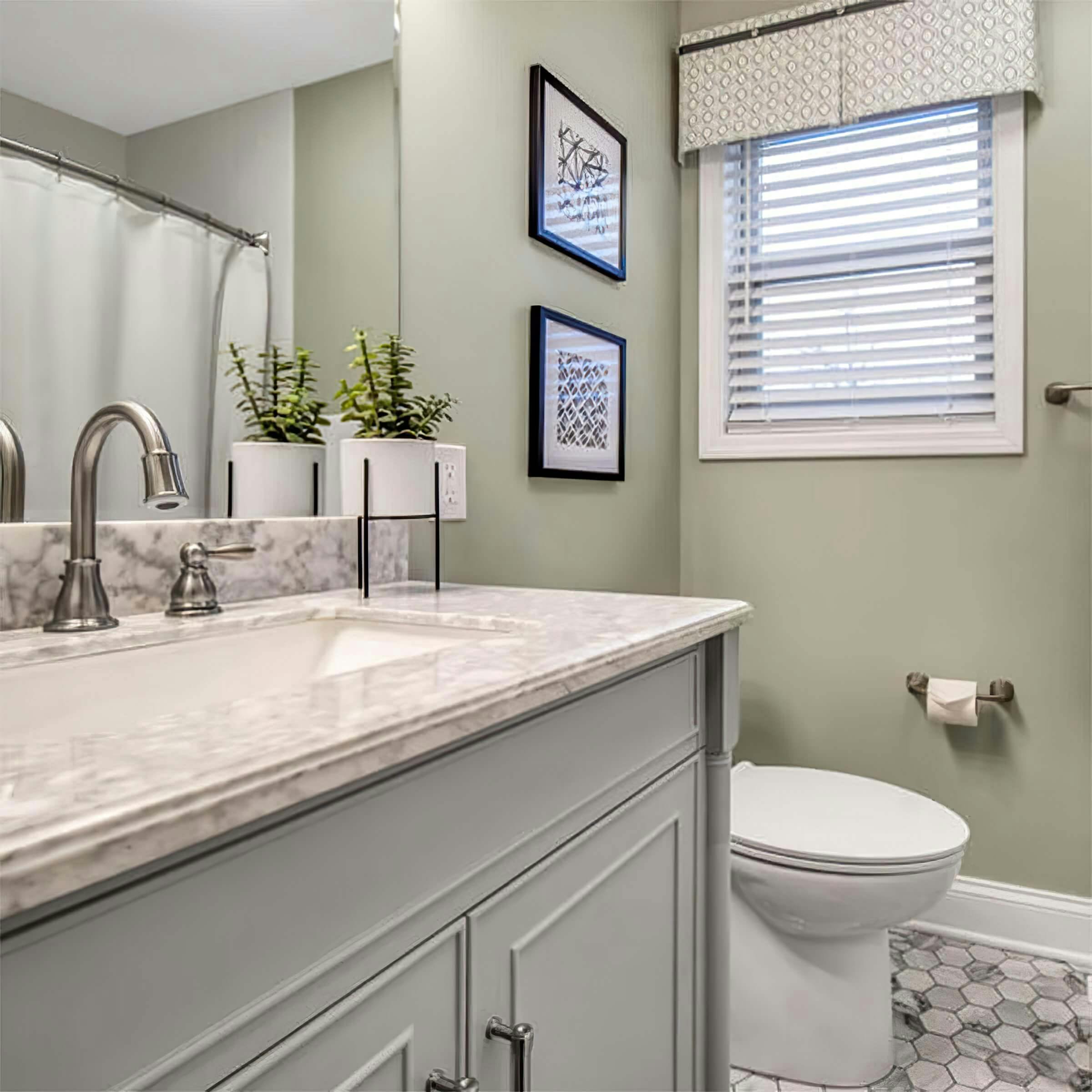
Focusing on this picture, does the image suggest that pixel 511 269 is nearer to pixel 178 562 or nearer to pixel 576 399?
pixel 576 399

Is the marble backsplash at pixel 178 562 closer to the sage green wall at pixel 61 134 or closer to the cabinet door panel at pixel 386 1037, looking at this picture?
the sage green wall at pixel 61 134

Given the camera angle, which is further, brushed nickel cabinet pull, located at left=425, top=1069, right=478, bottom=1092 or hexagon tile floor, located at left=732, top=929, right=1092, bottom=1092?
hexagon tile floor, located at left=732, top=929, right=1092, bottom=1092

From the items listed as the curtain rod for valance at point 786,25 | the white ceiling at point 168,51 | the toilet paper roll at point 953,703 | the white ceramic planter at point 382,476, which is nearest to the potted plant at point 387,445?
the white ceramic planter at point 382,476

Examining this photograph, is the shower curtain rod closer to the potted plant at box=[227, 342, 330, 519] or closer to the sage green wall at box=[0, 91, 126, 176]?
the sage green wall at box=[0, 91, 126, 176]

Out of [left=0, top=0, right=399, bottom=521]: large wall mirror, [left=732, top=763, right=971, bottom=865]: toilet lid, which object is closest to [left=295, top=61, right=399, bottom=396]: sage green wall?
[left=0, top=0, right=399, bottom=521]: large wall mirror

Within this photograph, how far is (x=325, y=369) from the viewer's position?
54.3 inches

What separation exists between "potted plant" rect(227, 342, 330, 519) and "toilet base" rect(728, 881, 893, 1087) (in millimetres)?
1011

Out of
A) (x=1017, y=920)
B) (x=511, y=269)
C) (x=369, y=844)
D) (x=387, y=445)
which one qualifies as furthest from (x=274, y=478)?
(x=1017, y=920)

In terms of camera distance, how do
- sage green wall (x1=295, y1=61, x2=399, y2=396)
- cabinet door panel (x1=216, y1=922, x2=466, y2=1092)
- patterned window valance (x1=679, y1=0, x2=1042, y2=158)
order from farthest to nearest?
patterned window valance (x1=679, y1=0, x2=1042, y2=158), sage green wall (x1=295, y1=61, x2=399, y2=396), cabinet door panel (x1=216, y1=922, x2=466, y2=1092)

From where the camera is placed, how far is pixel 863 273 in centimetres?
224

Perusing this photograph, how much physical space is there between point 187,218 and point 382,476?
410mm

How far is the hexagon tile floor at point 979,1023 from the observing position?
1.57 m

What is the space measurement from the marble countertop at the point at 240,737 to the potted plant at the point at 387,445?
0.28 m

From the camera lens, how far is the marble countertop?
0.39 meters
